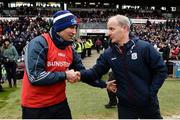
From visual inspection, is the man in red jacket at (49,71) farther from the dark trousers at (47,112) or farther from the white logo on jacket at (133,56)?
the white logo on jacket at (133,56)

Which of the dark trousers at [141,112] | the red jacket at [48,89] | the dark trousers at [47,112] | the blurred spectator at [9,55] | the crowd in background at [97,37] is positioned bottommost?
the crowd in background at [97,37]

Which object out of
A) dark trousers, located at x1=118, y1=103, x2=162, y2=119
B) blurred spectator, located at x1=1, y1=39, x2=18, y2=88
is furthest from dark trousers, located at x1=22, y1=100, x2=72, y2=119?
blurred spectator, located at x1=1, y1=39, x2=18, y2=88

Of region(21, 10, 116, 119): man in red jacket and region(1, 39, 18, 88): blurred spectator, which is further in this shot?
region(1, 39, 18, 88): blurred spectator

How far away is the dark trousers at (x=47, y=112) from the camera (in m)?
4.74

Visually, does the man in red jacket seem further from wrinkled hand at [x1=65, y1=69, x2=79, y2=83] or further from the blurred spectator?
the blurred spectator

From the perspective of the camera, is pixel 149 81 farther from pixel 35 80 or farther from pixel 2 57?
pixel 2 57

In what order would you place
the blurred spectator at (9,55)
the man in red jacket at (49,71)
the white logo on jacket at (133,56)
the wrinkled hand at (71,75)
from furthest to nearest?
the blurred spectator at (9,55), the white logo on jacket at (133,56), the wrinkled hand at (71,75), the man in red jacket at (49,71)

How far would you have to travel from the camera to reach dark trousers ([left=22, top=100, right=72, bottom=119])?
4738 mm

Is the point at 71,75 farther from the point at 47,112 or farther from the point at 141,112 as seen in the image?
the point at 141,112

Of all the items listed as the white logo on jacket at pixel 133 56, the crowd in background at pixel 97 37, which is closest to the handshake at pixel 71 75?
the white logo on jacket at pixel 133 56

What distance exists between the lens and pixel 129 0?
67875mm

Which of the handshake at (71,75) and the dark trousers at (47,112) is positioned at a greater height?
the handshake at (71,75)

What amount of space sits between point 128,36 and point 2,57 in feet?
34.4

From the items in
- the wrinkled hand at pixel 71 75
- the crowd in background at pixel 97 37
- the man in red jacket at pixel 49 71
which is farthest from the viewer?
the crowd in background at pixel 97 37
